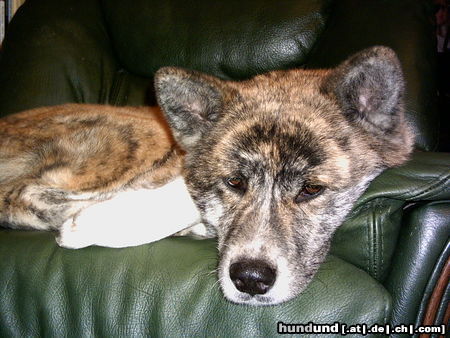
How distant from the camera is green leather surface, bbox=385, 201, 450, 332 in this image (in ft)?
4.55

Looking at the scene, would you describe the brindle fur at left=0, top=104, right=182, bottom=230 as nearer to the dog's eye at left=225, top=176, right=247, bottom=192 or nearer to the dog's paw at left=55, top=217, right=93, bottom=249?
the dog's paw at left=55, top=217, right=93, bottom=249

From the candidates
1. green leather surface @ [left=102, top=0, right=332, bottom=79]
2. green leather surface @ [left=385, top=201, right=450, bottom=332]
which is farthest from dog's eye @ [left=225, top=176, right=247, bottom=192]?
green leather surface @ [left=102, top=0, right=332, bottom=79]

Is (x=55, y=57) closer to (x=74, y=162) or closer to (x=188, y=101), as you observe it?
(x=74, y=162)

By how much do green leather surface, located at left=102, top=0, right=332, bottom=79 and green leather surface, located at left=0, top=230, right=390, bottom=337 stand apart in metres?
1.48

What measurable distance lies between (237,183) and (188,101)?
40 centimetres

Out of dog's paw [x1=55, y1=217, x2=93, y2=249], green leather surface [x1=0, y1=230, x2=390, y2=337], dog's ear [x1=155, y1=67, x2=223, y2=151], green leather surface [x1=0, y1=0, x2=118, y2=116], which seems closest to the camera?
green leather surface [x1=0, y1=230, x2=390, y2=337]

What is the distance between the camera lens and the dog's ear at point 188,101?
1.72 metres

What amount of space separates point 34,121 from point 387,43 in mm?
1756

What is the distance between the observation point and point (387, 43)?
90.4 inches

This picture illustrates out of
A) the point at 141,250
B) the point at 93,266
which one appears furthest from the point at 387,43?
the point at 93,266

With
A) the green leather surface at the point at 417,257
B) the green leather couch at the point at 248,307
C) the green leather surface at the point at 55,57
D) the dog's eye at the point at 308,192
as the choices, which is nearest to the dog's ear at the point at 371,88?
the green leather couch at the point at 248,307

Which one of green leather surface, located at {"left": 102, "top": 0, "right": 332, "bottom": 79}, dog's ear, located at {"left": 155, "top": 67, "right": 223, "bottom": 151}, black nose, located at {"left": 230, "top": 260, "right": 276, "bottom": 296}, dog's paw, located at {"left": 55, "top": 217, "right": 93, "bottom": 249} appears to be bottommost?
black nose, located at {"left": 230, "top": 260, "right": 276, "bottom": 296}

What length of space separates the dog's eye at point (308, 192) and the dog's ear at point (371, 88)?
31cm

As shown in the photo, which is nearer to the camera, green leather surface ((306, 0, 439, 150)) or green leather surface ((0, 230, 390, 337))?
green leather surface ((0, 230, 390, 337))
